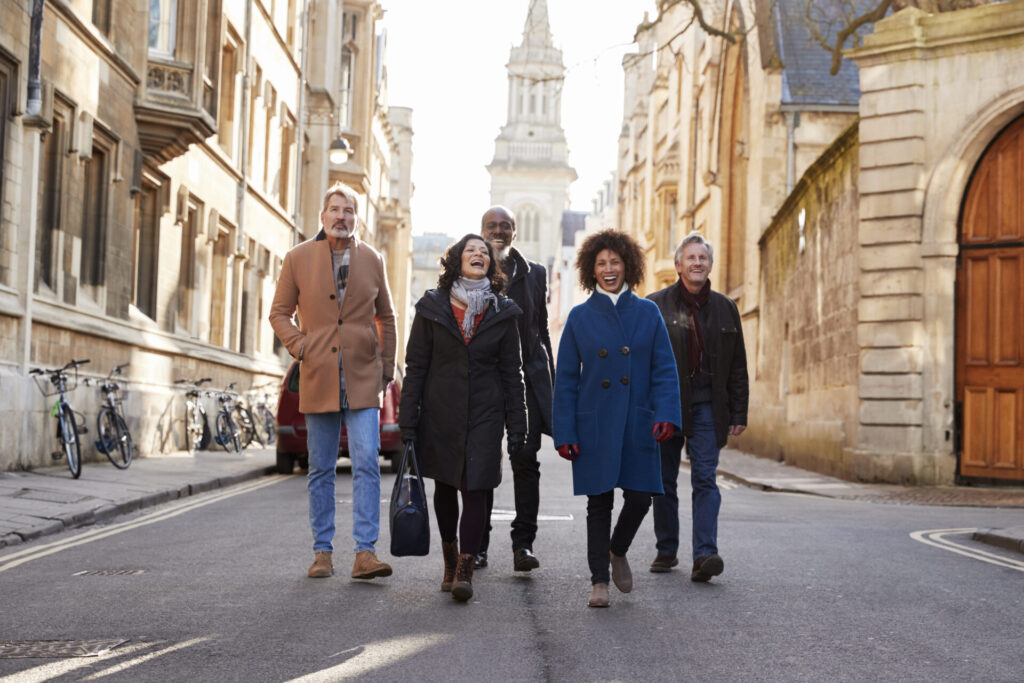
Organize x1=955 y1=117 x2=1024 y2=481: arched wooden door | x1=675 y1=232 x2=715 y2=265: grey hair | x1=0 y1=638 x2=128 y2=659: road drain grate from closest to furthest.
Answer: x1=0 y1=638 x2=128 y2=659: road drain grate < x1=675 y1=232 x2=715 y2=265: grey hair < x1=955 y1=117 x2=1024 y2=481: arched wooden door

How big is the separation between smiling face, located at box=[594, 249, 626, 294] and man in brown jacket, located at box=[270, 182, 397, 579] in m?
1.42

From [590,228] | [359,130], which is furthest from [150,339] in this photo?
[590,228]

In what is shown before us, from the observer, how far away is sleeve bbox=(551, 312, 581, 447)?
6.43 metres

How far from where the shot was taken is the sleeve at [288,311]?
7.20 m

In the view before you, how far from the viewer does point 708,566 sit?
7.12 meters

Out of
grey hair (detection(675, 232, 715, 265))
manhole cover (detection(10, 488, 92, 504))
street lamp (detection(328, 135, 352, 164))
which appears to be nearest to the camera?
grey hair (detection(675, 232, 715, 265))

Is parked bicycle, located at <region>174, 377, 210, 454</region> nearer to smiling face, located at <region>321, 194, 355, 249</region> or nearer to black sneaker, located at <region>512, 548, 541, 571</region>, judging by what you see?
smiling face, located at <region>321, 194, 355, 249</region>

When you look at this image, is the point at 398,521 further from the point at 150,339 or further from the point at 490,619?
the point at 150,339

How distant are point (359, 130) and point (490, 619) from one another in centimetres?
4081

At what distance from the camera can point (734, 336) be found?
7754 mm

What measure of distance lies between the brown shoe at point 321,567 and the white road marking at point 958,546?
4200mm

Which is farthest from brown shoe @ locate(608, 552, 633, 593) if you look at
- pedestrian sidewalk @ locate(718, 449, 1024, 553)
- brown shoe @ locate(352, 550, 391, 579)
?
pedestrian sidewalk @ locate(718, 449, 1024, 553)

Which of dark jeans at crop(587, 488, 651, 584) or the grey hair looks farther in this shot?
the grey hair

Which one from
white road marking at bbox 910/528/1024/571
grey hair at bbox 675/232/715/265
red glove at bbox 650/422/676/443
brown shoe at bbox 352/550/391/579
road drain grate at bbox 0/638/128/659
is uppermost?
grey hair at bbox 675/232/715/265
